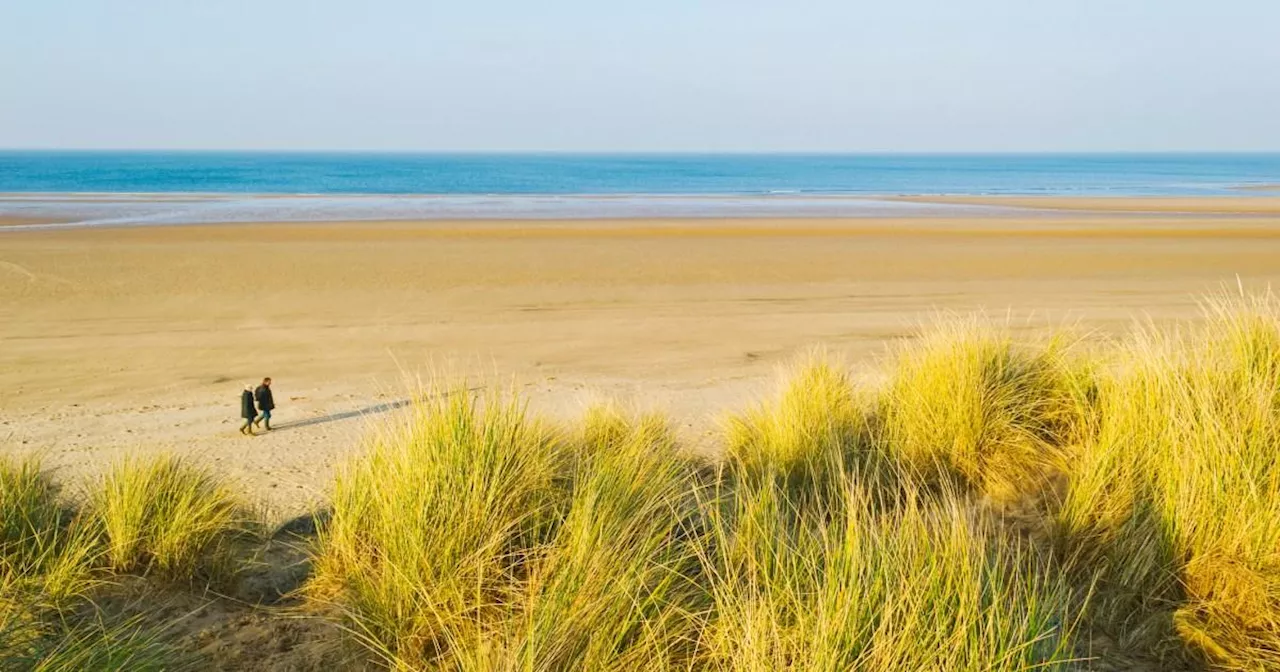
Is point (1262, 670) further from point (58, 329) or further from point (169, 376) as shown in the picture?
point (58, 329)

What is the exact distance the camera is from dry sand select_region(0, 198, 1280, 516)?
10.1 meters

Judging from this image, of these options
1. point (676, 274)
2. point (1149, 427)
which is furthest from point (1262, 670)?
point (676, 274)

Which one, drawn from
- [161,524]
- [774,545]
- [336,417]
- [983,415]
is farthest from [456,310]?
[774,545]

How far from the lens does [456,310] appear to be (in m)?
17.7

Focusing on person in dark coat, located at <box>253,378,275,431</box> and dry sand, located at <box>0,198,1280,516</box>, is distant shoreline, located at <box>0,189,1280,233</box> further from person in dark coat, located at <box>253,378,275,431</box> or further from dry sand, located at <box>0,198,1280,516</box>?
person in dark coat, located at <box>253,378,275,431</box>

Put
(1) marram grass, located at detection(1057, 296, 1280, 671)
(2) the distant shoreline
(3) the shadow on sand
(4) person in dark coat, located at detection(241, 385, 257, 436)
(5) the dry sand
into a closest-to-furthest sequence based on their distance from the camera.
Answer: (1) marram grass, located at detection(1057, 296, 1280, 671), (4) person in dark coat, located at detection(241, 385, 257, 436), (3) the shadow on sand, (5) the dry sand, (2) the distant shoreline

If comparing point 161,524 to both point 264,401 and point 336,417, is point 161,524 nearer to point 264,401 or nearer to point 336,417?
point 264,401

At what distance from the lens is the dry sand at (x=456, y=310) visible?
1013 centimetres

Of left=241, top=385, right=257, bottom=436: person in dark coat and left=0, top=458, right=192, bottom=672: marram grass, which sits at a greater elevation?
left=0, top=458, right=192, bottom=672: marram grass

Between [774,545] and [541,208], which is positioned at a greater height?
[774,545]

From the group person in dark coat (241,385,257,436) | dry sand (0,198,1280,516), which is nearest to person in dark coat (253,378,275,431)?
person in dark coat (241,385,257,436)

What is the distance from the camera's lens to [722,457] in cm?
713

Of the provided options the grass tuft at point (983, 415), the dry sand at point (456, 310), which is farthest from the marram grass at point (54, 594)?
the grass tuft at point (983, 415)

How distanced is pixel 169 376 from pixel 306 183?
232 feet
